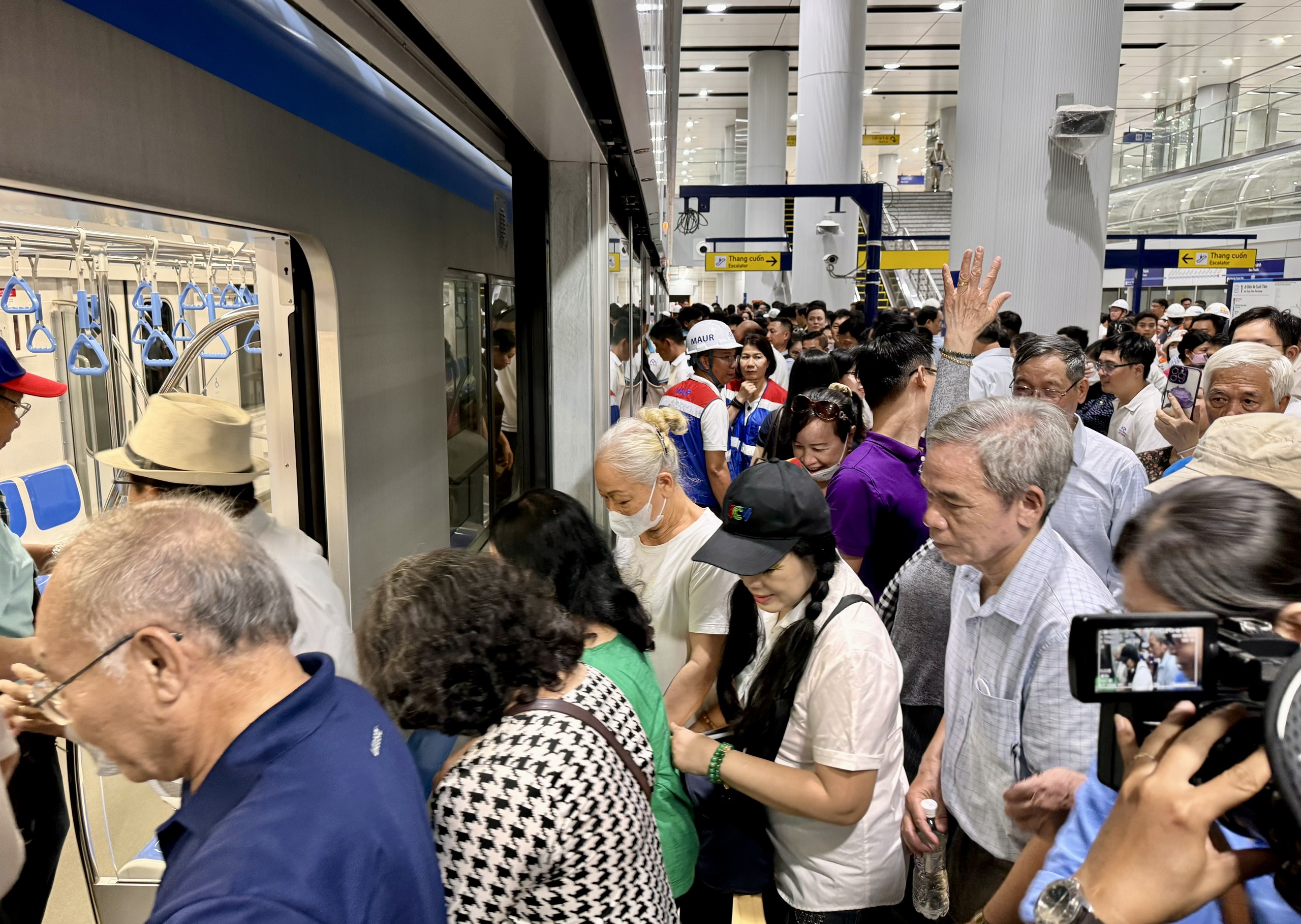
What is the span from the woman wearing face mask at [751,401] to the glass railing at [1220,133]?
567 inches

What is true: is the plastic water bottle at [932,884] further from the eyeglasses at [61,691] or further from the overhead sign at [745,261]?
the overhead sign at [745,261]

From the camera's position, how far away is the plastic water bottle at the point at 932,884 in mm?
2031

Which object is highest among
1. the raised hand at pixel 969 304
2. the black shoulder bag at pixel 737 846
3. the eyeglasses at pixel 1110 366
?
the raised hand at pixel 969 304

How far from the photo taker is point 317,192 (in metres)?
2.77

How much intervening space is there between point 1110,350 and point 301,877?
590cm

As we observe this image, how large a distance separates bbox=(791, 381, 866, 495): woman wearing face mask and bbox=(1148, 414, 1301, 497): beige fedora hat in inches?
53.6

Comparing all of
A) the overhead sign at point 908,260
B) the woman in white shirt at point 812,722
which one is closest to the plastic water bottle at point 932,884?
the woman in white shirt at point 812,722

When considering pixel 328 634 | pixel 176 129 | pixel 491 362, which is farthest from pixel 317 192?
pixel 491 362

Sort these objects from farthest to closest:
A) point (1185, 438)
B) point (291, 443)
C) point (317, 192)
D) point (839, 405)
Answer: point (1185, 438) → point (839, 405) → point (291, 443) → point (317, 192)

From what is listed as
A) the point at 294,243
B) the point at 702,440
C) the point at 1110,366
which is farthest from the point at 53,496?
the point at 1110,366

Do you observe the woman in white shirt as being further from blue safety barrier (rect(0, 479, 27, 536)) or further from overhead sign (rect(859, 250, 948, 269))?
overhead sign (rect(859, 250, 948, 269))

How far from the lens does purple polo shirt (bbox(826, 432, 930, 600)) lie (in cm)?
288

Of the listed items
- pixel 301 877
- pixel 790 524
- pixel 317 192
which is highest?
pixel 317 192

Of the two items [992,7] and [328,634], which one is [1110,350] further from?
[328,634]
